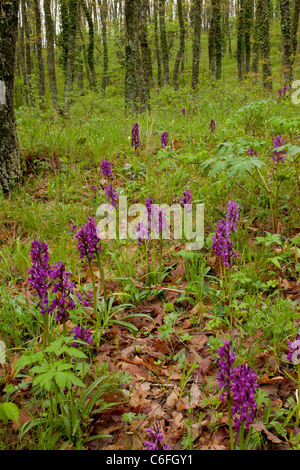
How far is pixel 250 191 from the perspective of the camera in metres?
3.67

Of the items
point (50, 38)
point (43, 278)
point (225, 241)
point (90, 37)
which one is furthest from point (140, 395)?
point (90, 37)

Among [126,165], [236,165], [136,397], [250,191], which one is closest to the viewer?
[136,397]

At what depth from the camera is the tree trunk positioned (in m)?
3.66

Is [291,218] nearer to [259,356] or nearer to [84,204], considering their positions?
[259,356]

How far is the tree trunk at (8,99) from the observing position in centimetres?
366

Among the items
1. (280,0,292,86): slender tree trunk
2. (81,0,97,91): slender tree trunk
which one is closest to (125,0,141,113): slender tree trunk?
(280,0,292,86): slender tree trunk

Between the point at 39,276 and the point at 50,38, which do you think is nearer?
the point at 39,276

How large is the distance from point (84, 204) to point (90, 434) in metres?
2.98

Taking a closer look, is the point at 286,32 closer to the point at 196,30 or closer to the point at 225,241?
the point at 196,30

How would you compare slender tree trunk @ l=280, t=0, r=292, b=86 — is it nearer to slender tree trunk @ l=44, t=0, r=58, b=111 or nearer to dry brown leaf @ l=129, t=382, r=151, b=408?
slender tree trunk @ l=44, t=0, r=58, b=111

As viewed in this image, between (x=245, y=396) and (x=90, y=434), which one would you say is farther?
(x=90, y=434)

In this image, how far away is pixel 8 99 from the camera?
3895mm
